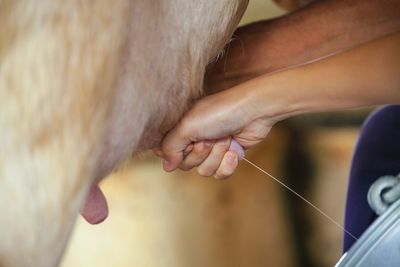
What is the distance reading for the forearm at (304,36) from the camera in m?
0.83

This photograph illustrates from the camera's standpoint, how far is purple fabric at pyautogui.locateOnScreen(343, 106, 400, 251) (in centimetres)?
79

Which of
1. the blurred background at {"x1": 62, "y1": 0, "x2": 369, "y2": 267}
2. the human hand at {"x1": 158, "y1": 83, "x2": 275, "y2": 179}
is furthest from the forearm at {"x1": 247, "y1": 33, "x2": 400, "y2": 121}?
the blurred background at {"x1": 62, "y1": 0, "x2": 369, "y2": 267}

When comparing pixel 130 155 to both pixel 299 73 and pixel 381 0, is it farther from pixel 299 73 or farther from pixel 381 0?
pixel 381 0

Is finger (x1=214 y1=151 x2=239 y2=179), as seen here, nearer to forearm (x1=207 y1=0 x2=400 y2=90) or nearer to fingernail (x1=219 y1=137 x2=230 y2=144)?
fingernail (x1=219 y1=137 x2=230 y2=144)

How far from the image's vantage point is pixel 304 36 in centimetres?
87

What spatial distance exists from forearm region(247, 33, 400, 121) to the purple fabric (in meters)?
0.17

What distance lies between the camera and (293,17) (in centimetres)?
89

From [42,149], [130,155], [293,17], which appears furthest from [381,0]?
[42,149]

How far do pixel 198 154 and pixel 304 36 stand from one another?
0.24 m

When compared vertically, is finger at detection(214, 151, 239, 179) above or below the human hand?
below

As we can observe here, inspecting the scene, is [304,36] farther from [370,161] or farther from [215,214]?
[215,214]

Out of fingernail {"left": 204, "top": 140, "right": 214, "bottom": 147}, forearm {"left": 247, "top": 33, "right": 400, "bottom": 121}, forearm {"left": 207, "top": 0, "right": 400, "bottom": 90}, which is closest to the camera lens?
forearm {"left": 247, "top": 33, "right": 400, "bottom": 121}

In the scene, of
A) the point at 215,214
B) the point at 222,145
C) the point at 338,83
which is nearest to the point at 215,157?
the point at 222,145

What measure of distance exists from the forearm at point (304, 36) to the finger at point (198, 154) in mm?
121
